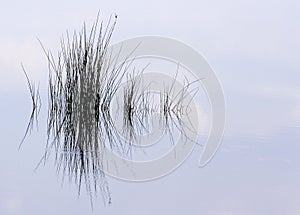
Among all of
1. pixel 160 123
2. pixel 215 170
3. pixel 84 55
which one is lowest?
pixel 215 170

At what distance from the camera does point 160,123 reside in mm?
4852

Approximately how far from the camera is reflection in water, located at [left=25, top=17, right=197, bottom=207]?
11.3ft

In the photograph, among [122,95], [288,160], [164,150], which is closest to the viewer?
[288,160]

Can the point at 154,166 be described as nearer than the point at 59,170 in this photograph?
No

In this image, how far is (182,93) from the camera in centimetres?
566

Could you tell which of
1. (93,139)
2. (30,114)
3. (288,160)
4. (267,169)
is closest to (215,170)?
(267,169)

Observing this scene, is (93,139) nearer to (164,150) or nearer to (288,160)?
(164,150)

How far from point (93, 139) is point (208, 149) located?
0.65 meters

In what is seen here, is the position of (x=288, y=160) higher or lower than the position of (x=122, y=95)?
lower

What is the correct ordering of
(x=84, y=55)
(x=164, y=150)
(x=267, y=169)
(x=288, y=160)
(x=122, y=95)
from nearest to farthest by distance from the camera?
(x=267, y=169) < (x=288, y=160) < (x=164, y=150) < (x=84, y=55) < (x=122, y=95)

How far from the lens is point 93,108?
15.5 ft

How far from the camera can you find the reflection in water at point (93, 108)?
3.44m

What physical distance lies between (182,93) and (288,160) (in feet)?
7.54

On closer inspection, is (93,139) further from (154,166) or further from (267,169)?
(267,169)
